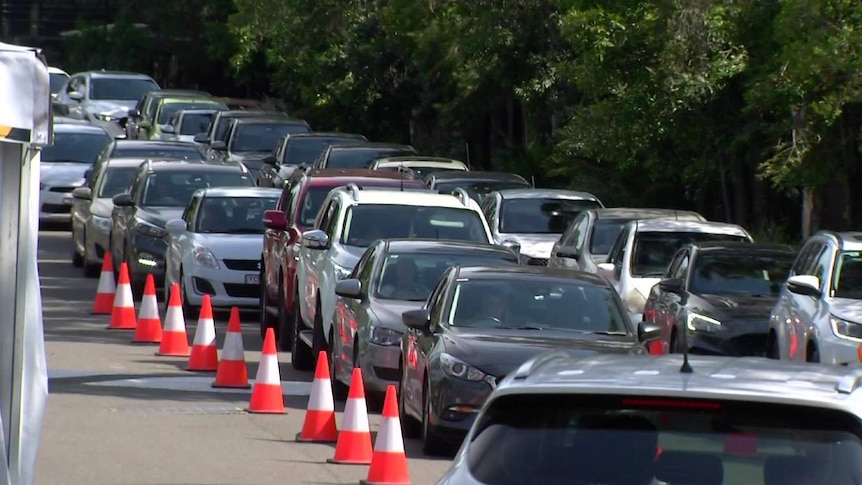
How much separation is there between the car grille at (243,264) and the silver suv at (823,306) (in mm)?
7413

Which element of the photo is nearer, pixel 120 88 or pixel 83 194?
pixel 83 194

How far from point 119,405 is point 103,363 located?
278 centimetres

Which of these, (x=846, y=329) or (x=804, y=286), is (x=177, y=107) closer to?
(x=804, y=286)

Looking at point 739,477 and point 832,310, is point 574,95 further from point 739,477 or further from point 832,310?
point 739,477

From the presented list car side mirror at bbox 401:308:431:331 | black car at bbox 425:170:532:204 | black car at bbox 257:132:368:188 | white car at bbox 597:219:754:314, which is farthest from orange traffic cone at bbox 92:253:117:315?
car side mirror at bbox 401:308:431:331

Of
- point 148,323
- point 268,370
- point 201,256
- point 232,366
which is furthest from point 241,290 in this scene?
point 268,370

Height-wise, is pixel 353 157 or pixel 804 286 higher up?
pixel 804 286

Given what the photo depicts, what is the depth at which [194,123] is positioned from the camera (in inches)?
1561

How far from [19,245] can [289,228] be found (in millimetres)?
11529

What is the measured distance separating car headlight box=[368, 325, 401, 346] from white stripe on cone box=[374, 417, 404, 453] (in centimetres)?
327

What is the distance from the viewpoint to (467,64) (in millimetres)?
32031

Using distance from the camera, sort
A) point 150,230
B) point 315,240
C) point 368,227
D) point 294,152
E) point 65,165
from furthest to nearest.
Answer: point 65,165 → point 294,152 → point 150,230 → point 368,227 → point 315,240

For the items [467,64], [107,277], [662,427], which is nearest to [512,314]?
[662,427]

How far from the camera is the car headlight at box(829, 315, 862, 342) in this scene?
547 inches
